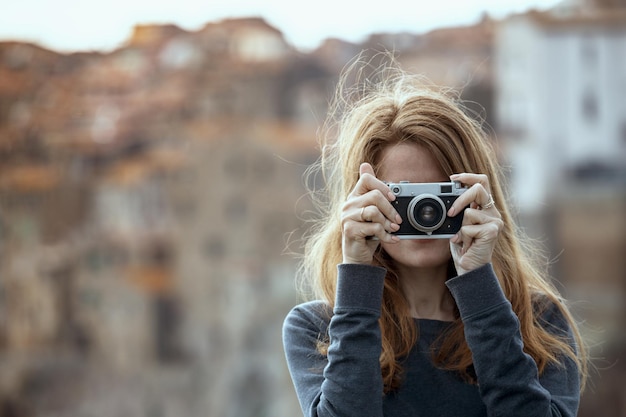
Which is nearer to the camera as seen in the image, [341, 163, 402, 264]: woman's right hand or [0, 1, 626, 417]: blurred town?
[341, 163, 402, 264]: woman's right hand

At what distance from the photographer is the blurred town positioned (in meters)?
17.0

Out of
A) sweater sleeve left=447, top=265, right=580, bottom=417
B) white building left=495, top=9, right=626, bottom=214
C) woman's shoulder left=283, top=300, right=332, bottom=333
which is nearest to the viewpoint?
sweater sleeve left=447, top=265, right=580, bottom=417

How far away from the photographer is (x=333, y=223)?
1.08 m

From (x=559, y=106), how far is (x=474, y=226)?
16.8 metres

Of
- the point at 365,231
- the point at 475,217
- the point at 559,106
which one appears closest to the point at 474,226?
the point at 475,217

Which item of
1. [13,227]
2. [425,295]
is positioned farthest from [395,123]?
[13,227]

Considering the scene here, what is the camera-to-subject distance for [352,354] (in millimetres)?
906

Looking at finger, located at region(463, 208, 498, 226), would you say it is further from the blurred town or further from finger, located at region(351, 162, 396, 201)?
the blurred town

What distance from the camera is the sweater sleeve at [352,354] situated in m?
0.90

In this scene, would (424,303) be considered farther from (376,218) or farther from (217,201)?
(217,201)

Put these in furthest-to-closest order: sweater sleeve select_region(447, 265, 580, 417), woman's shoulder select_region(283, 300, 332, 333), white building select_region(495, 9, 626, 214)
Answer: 1. white building select_region(495, 9, 626, 214)
2. woman's shoulder select_region(283, 300, 332, 333)
3. sweater sleeve select_region(447, 265, 580, 417)

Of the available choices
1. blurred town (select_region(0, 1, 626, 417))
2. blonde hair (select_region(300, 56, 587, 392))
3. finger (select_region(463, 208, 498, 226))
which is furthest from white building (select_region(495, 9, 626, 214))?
finger (select_region(463, 208, 498, 226))

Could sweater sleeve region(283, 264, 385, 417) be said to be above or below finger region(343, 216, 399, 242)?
below

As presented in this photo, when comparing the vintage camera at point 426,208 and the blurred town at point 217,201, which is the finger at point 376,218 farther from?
the blurred town at point 217,201
